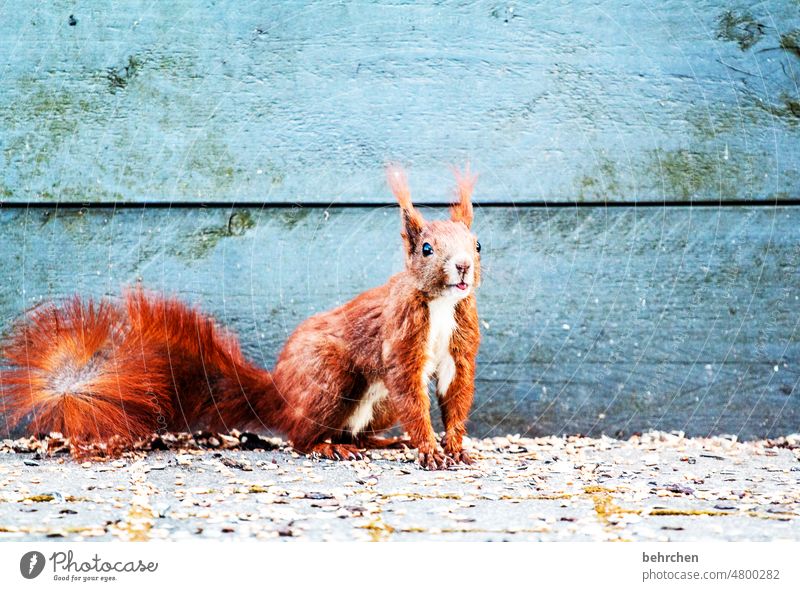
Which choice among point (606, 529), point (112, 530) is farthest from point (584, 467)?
point (112, 530)

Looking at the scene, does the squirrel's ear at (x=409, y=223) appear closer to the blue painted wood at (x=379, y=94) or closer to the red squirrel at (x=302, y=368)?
the red squirrel at (x=302, y=368)

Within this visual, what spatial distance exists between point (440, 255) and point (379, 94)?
461 mm

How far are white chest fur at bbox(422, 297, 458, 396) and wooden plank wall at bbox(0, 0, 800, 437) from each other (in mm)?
321

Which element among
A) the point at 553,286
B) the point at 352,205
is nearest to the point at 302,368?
the point at 352,205

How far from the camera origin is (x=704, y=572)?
3.40 ft

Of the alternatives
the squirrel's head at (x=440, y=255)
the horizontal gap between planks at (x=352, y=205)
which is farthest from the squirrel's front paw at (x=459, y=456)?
the horizontal gap between planks at (x=352, y=205)

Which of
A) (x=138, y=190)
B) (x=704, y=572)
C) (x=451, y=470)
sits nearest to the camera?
(x=704, y=572)

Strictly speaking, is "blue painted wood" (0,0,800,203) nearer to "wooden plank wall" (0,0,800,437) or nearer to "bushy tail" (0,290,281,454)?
"wooden plank wall" (0,0,800,437)

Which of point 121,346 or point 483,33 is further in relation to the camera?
point 483,33

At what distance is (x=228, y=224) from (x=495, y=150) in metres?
0.46

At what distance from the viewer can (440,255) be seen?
1368 mm

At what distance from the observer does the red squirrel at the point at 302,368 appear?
4.59ft

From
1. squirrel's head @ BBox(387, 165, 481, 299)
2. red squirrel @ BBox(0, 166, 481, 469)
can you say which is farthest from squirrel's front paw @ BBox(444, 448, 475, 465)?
squirrel's head @ BBox(387, 165, 481, 299)

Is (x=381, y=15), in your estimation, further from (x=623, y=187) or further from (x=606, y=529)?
(x=606, y=529)
